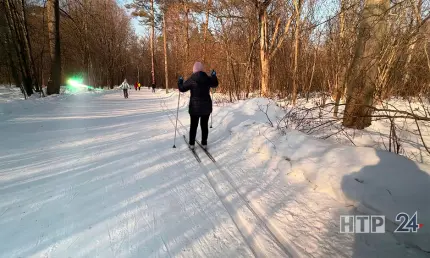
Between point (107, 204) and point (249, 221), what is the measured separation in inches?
68.5

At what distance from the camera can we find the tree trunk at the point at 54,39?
12672 millimetres

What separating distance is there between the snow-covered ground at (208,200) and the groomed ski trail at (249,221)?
0.04ft

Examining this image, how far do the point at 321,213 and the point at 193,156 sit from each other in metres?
2.59

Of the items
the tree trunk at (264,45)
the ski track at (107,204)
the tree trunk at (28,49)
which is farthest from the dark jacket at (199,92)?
the tree trunk at (28,49)

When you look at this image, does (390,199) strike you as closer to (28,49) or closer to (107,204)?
(107,204)

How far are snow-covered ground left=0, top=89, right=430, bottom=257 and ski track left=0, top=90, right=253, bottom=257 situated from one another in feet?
0.04

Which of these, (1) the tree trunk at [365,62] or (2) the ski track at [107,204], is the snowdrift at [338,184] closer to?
(2) the ski track at [107,204]

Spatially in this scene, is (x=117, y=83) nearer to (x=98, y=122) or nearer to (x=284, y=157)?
(x=98, y=122)

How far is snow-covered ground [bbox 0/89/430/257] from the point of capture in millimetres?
2049

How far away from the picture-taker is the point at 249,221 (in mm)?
2467

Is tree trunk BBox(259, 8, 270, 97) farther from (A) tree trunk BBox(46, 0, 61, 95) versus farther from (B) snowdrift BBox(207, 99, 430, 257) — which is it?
(A) tree trunk BBox(46, 0, 61, 95)

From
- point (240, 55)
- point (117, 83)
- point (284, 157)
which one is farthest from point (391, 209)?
point (117, 83)

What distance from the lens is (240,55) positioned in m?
12.4

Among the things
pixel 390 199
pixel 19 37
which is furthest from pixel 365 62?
pixel 19 37
